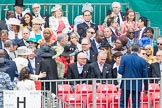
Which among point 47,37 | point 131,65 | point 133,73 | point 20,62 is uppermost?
point 47,37

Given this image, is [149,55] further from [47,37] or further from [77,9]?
[77,9]

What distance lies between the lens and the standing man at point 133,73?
947 inches

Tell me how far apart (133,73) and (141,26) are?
4531mm

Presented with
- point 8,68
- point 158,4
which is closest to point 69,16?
point 158,4

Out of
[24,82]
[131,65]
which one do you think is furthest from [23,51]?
[131,65]

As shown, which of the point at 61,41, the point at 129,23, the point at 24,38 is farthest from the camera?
the point at 129,23

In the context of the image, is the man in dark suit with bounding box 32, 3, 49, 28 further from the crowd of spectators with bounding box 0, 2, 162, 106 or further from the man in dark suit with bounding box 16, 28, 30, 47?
the man in dark suit with bounding box 16, 28, 30, 47

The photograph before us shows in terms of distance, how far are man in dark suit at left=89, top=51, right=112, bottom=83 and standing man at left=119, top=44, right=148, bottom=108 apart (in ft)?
2.57

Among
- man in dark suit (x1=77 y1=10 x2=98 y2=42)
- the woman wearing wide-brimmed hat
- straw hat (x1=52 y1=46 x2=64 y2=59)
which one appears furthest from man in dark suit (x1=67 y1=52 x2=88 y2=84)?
man in dark suit (x1=77 y1=10 x2=98 y2=42)

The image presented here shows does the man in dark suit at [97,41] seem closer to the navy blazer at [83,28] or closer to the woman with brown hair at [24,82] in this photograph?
the navy blazer at [83,28]

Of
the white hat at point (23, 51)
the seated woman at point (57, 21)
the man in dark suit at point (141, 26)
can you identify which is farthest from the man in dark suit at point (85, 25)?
the white hat at point (23, 51)

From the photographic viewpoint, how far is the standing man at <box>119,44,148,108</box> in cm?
2406

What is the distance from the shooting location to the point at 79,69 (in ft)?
82.2

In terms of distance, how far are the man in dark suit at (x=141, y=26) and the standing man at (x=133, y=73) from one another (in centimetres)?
374
